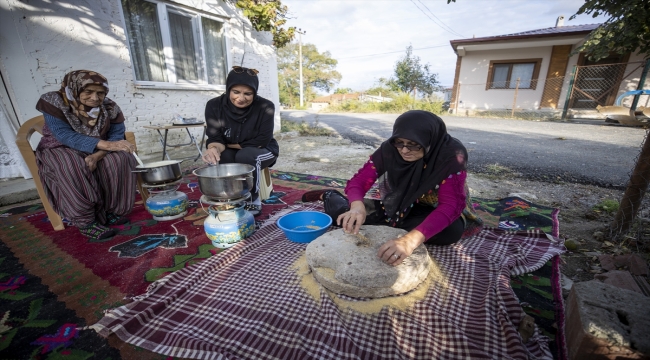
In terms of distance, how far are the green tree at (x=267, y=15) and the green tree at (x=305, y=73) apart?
972 inches

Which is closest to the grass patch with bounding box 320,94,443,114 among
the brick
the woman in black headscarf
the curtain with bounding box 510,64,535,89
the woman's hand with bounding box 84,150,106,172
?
the curtain with bounding box 510,64,535,89

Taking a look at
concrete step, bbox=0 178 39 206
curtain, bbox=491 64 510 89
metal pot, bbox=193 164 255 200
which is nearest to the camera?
metal pot, bbox=193 164 255 200

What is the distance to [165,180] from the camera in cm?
250

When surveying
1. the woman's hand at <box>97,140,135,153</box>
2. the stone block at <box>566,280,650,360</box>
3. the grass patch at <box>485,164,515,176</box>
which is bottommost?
the grass patch at <box>485,164,515,176</box>

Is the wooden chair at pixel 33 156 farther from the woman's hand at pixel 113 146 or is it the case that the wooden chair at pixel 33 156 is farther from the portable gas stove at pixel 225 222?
the portable gas stove at pixel 225 222

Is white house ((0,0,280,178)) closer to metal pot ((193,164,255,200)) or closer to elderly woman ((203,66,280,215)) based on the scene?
elderly woman ((203,66,280,215))

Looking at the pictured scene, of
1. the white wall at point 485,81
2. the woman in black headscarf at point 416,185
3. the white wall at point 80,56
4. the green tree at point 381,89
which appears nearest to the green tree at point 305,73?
the green tree at point 381,89

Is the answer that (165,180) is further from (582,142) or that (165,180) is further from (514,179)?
(582,142)

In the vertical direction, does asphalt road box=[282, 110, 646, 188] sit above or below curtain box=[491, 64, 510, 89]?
below

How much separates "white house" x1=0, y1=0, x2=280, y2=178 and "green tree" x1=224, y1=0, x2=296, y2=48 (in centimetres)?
41

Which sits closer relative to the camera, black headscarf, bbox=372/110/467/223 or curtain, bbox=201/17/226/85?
black headscarf, bbox=372/110/467/223

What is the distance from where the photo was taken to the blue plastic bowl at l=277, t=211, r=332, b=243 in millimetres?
2141

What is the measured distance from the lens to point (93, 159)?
239 centimetres

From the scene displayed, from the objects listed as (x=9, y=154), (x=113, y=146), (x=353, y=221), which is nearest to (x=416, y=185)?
(x=353, y=221)
